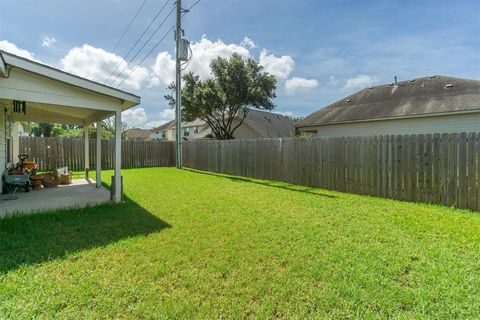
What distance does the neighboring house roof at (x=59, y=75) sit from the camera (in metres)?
4.21

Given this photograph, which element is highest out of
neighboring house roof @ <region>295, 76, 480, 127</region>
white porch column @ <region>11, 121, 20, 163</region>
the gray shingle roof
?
the gray shingle roof

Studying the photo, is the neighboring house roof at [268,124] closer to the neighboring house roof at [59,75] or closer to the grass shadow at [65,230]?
the neighboring house roof at [59,75]

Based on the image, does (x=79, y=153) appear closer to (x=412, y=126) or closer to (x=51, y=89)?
(x=51, y=89)

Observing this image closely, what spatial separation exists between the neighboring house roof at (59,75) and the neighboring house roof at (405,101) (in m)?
12.3

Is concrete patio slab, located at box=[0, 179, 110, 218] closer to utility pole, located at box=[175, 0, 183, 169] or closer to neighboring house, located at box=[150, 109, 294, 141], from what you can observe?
utility pole, located at box=[175, 0, 183, 169]

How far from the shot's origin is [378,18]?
8.66 meters

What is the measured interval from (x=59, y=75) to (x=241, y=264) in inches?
193

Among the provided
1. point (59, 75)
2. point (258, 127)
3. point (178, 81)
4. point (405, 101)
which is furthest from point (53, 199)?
Result: point (258, 127)

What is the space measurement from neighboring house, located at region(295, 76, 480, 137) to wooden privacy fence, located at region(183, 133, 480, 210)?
7.02m

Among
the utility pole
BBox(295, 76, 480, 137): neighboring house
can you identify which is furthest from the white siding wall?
the utility pole

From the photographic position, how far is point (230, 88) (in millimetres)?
20734

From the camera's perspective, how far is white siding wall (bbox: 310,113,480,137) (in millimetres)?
10851

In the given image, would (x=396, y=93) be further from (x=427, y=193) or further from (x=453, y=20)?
(x=427, y=193)

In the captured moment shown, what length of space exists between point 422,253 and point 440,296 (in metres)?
1.03
